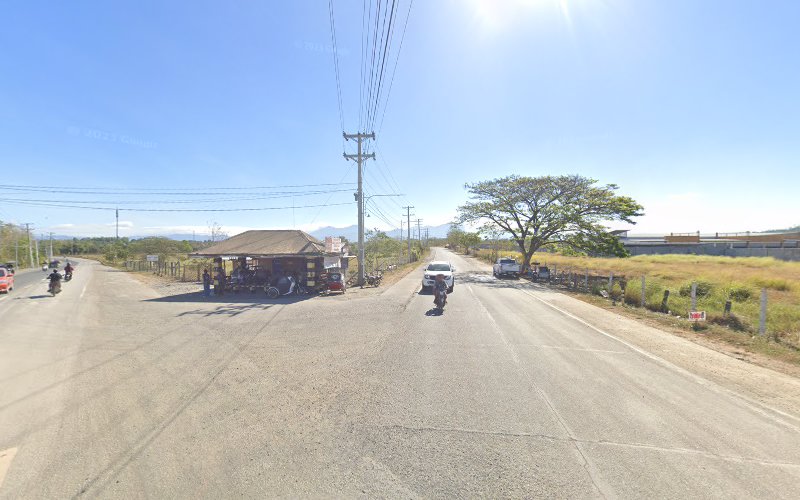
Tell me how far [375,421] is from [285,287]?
15242 millimetres

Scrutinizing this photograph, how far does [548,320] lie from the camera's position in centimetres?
1193

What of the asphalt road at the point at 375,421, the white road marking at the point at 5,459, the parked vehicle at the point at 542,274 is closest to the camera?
the asphalt road at the point at 375,421

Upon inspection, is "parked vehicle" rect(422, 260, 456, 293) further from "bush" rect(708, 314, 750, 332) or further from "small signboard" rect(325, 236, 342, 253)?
"bush" rect(708, 314, 750, 332)

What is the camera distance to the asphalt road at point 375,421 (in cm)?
345

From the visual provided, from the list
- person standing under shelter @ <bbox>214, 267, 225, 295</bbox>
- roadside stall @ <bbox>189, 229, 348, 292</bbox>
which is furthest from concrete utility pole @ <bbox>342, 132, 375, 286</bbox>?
person standing under shelter @ <bbox>214, 267, 225, 295</bbox>

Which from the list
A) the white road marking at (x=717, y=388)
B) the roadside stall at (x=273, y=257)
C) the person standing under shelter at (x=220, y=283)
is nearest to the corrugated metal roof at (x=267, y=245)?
the roadside stall at (x=273, y=257)

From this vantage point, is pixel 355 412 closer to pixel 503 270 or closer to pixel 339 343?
pixel 339 343

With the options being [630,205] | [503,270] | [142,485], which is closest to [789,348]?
[142,485]

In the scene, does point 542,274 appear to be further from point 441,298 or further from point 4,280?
point 4,280

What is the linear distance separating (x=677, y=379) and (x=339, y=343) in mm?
7360

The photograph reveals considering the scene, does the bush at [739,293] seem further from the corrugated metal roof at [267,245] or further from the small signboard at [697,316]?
the corrugated metal roof at [267,245]

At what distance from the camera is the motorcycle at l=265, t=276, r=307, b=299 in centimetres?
1840

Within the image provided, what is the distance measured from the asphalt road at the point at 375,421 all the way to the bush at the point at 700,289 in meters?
11.6

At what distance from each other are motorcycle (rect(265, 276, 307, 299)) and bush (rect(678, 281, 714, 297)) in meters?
20.0
